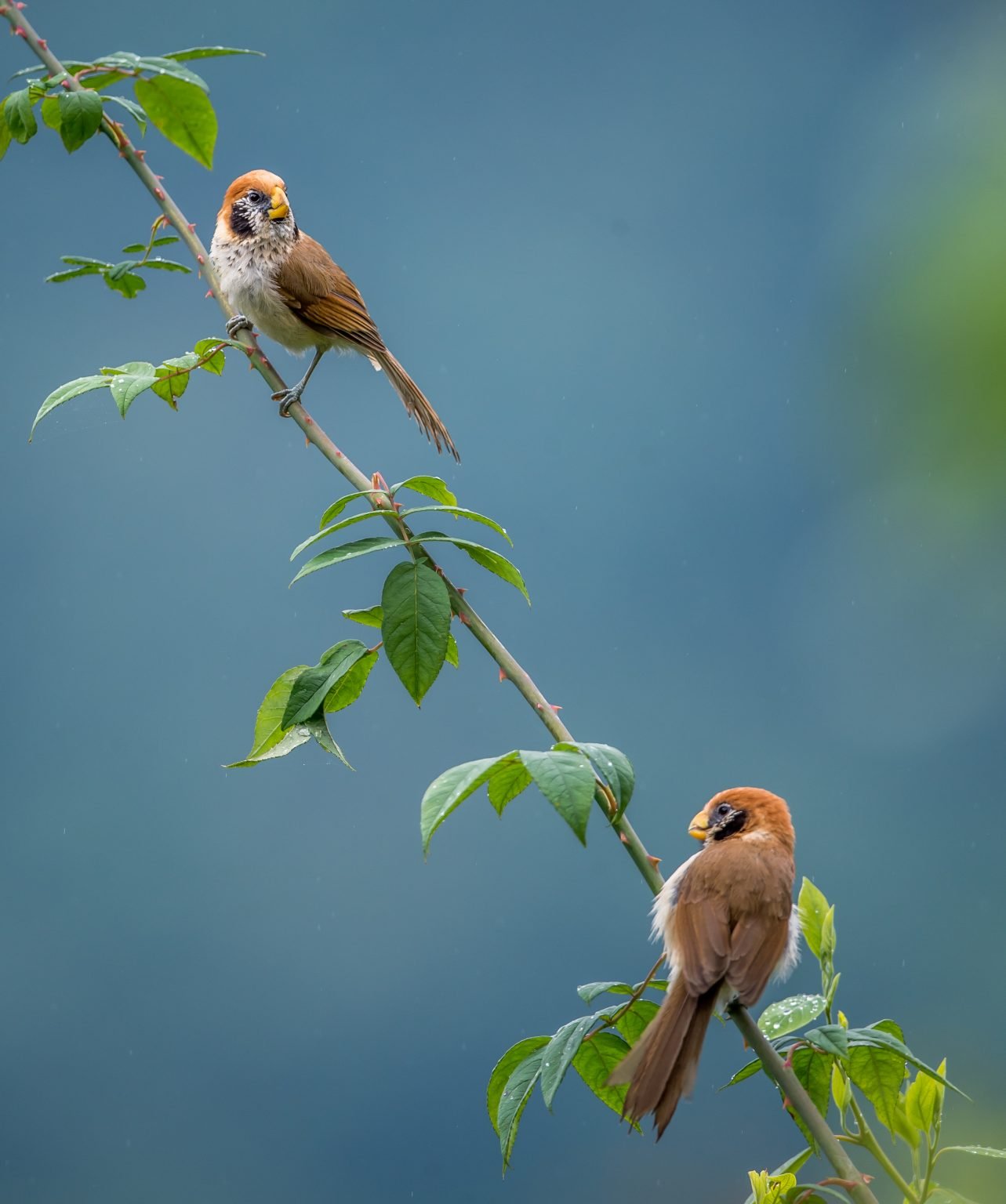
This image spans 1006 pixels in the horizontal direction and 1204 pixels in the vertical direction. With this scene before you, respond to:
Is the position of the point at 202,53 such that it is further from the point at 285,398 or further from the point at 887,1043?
the point at 887,1043

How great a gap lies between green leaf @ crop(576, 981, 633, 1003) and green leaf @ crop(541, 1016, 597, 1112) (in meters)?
0.02

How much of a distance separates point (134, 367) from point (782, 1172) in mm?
572

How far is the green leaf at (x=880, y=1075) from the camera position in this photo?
2.08 ft

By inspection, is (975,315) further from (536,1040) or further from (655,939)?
(655,939)

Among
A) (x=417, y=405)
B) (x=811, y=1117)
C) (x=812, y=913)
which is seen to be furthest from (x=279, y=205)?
(x=811, y=1117)

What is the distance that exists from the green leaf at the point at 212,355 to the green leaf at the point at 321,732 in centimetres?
22

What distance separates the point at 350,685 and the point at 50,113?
42 cm

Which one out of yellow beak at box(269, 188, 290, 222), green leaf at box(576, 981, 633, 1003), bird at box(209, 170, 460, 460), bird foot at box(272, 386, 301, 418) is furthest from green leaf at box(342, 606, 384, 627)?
yellow beak at box(269, 188, 290, 222)

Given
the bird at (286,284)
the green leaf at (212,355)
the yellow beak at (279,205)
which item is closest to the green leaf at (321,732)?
the green leaf at (212,355)

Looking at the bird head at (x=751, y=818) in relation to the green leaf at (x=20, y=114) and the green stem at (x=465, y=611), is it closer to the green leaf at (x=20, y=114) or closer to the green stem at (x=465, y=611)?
the green stem at (x=465, y=611)

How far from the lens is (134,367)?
2.27ft

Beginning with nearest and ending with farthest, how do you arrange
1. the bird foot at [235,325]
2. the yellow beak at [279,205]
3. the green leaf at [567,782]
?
the green leaf at [567,782], the bird foot at [235,325], the yellow beak at [279,205]

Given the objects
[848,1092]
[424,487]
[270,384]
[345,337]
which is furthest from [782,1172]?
[345,337]

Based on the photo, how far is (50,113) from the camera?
764mm
